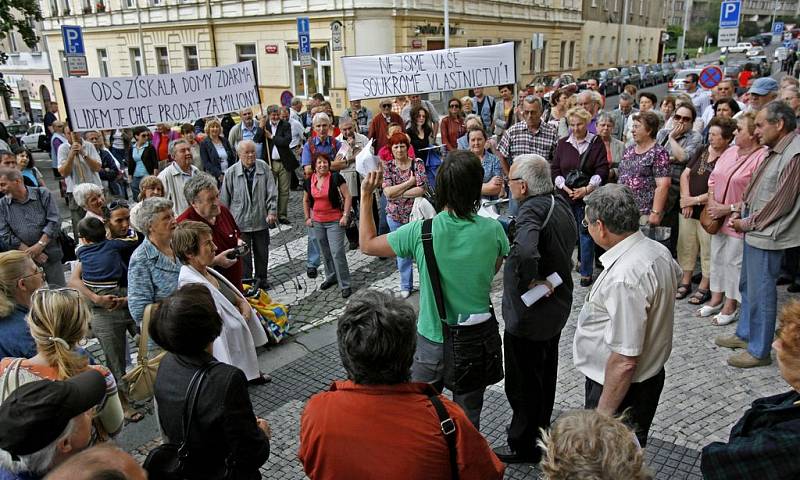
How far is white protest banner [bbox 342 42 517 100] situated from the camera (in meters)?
8.98

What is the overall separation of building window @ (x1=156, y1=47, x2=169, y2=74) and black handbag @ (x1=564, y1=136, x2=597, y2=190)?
29.1 m

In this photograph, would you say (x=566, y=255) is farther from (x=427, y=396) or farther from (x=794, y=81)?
(x=794, y=81)

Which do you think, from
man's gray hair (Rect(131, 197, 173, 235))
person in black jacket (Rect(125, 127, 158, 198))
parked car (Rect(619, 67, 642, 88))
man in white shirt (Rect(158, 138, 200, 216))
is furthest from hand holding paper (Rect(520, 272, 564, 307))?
parked car (Rect(619, 67, 642, 88))

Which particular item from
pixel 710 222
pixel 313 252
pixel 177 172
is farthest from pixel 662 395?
pixel 177 172

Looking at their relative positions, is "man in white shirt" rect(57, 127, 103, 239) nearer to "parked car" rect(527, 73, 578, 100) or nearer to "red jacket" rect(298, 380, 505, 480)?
"red jacket" rect(298, 380, 505, 480)

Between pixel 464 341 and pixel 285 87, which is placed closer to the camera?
pixel 464 341

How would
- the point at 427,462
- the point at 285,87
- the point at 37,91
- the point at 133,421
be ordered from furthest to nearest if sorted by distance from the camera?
1. the point at 37,91
2. the point at 285,87
3. the point at 133,421
4. the point at 427,462

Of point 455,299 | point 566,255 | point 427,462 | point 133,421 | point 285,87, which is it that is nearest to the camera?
point 427,462

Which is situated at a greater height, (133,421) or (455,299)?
(455,299)

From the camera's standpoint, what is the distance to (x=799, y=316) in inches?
77.6

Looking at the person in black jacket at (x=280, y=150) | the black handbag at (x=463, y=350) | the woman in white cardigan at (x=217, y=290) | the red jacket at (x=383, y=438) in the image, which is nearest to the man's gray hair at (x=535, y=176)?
the black handbag at (x=463, y=350)

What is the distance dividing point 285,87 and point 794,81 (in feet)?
72.6

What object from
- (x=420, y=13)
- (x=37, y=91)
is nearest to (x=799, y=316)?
(x=420, y=13)

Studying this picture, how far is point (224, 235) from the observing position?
204 inches
